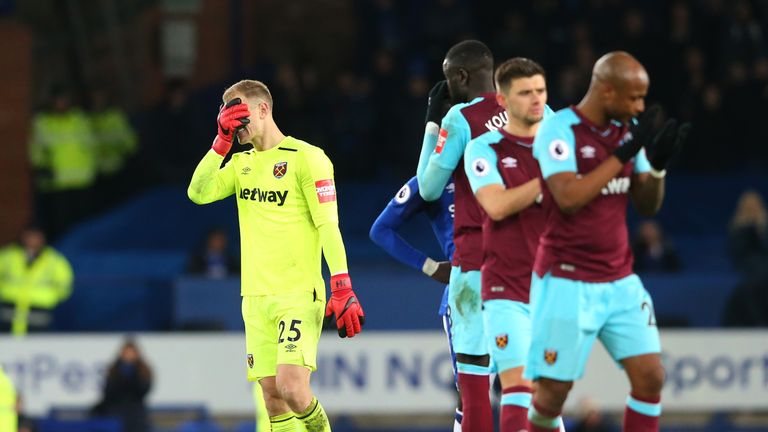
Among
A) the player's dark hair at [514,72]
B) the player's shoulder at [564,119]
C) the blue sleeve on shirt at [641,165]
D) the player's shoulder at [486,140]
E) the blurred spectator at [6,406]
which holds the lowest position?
the blurred spectator at [6,406]

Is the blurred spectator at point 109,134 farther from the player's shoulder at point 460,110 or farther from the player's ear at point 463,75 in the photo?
the player's shoulder at point 460,110

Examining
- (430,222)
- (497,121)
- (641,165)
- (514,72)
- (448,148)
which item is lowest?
(430,222)

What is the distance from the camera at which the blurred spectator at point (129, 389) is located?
16328 mm

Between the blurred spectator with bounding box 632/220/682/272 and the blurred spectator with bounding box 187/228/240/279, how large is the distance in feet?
15.2

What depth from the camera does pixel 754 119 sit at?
19.2 m

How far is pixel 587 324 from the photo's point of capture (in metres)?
7.40

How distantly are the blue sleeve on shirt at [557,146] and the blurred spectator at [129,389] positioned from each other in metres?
9.66

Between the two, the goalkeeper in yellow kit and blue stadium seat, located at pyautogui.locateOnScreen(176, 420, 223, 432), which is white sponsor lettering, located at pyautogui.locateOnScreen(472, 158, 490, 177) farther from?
blue stadium seat, located at pyautogui.locateOnScreen(176, 420, 223, 432)

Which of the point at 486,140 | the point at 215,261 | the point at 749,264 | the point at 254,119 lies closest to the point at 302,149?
the point at 254,119

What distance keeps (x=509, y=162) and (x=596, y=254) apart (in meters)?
0.90

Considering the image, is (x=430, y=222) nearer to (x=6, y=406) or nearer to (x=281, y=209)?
(x=281, y=209)

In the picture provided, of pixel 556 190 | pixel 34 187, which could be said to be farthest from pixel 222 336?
pixel 556 190

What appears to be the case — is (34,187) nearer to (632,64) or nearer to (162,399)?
(162,399)

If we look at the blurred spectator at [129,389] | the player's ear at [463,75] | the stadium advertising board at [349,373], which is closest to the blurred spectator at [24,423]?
the blurred spectator at [129,389]
